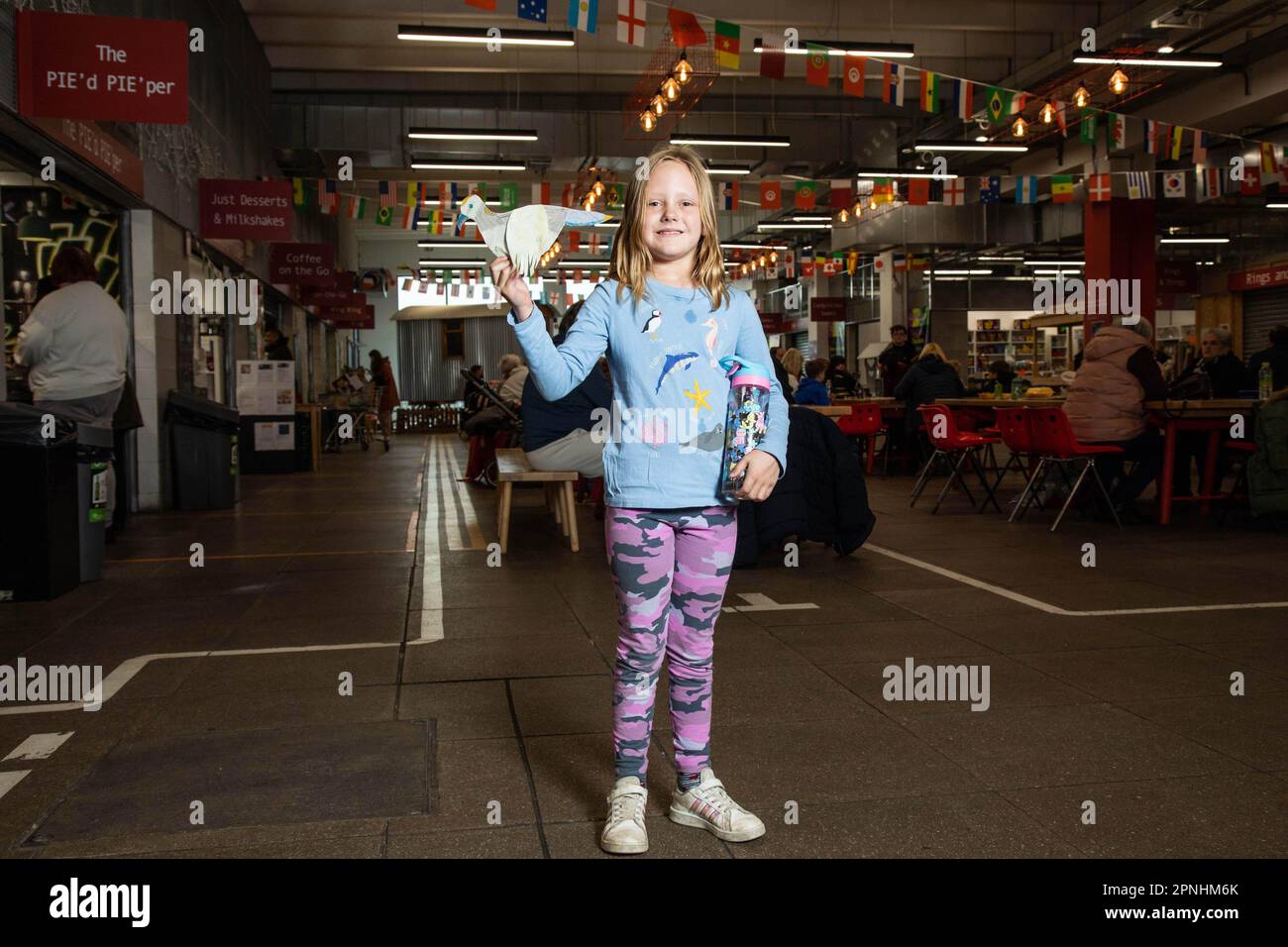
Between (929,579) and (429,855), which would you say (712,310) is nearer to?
(429,855)

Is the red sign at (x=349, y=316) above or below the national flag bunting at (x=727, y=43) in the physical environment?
below

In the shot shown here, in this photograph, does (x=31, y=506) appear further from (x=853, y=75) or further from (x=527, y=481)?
(x=853, y=75)

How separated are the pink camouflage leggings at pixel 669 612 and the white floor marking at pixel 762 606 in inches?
108

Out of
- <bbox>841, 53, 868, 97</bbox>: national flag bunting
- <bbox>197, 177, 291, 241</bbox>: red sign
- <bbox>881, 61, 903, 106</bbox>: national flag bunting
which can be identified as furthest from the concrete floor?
<bbox>881, 61, 903, 106</bbox>: national flag bunting

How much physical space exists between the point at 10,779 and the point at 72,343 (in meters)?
4.85

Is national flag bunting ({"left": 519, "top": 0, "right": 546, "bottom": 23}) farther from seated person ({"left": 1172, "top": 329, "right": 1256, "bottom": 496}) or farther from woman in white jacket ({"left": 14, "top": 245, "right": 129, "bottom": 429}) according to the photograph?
seated person ({"left": 1172, "top": 329, "right": 1256, "bottom": 496})

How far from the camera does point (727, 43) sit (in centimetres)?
1127

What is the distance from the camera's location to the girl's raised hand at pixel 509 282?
93.6 inches

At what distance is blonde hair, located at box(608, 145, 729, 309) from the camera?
8.79 ft

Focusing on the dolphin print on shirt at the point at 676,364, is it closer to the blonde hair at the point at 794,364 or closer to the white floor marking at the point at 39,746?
the white floor marking at the point at 39,746

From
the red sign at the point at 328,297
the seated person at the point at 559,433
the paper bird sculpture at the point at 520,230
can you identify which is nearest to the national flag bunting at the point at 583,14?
the seated person at the point at 559,433

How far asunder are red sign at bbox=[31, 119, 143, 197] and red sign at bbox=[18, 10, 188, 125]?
56cm

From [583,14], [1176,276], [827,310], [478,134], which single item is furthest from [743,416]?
[827,310]
